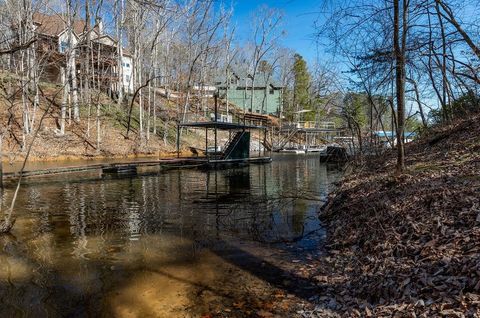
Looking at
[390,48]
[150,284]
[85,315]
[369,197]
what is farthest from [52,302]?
[390,48]

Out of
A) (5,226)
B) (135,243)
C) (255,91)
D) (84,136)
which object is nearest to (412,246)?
(135,243)

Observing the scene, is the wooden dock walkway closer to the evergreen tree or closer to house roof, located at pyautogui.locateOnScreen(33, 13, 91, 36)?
house roof, located at pyautogui.locateOnScreen(33, 13, 91, 36)

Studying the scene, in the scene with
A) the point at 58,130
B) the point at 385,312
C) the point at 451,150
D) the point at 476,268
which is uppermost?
the point at 58,130

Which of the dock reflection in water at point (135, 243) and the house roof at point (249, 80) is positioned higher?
the house roof at point (249, 80)

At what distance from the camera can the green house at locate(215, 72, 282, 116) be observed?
6962cm

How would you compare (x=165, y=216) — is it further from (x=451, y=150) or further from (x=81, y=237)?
(x=451, y=150)

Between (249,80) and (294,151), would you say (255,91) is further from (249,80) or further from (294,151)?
(294,151)

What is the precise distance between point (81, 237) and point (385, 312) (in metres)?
7.09

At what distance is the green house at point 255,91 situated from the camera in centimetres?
6962

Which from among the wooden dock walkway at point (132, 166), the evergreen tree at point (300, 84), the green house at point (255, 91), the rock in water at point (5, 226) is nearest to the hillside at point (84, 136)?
the wooden dock walkway at point (132, 166)

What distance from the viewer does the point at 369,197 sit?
8.27 m

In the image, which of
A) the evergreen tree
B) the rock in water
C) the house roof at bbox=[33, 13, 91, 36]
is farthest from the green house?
the rock in water

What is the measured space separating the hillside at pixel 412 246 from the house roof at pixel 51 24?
32.5m

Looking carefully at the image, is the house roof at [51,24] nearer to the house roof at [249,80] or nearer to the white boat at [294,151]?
the white boat at [294,151]
